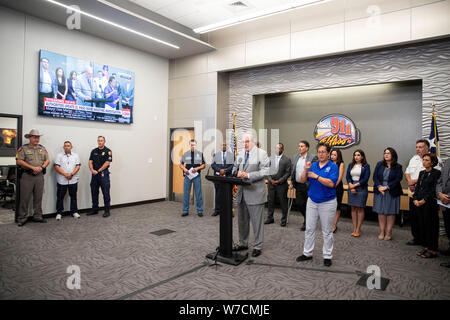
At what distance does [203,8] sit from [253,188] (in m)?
4.10

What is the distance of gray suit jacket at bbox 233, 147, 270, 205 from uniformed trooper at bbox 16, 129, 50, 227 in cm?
396

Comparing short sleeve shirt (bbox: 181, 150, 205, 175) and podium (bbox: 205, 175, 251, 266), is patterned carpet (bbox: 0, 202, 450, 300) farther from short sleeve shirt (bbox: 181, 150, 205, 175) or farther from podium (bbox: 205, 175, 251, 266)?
short sleeve shirt (bbox: 181, 150, 205, 175)

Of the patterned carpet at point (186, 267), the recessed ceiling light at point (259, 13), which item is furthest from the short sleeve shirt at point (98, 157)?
the recessed ceiling light at point (259, 13)

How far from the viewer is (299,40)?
20.3 feet

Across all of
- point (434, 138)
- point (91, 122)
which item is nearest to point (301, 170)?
point (434, 138)

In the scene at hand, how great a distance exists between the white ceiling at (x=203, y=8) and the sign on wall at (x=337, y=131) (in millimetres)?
2766

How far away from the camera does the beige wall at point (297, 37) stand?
508 centimetres

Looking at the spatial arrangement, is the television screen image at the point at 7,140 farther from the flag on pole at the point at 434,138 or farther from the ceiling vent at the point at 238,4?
the flag on pole at the point at 434,138

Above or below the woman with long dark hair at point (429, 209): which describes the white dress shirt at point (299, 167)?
above

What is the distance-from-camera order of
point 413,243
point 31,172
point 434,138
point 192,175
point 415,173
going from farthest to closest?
point 192,175 → point 31,172 → point 434,138 → point 415,173 → point 413,243

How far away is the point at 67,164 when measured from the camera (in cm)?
582

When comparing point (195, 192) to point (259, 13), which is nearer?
point (259, 13)

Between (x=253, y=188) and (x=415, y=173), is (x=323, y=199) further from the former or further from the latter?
(x=415, y=173)

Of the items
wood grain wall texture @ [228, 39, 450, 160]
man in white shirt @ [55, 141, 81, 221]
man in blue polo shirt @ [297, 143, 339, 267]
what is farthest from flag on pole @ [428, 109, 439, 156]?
man in white shirt @ [55, 141, 81, 221]
